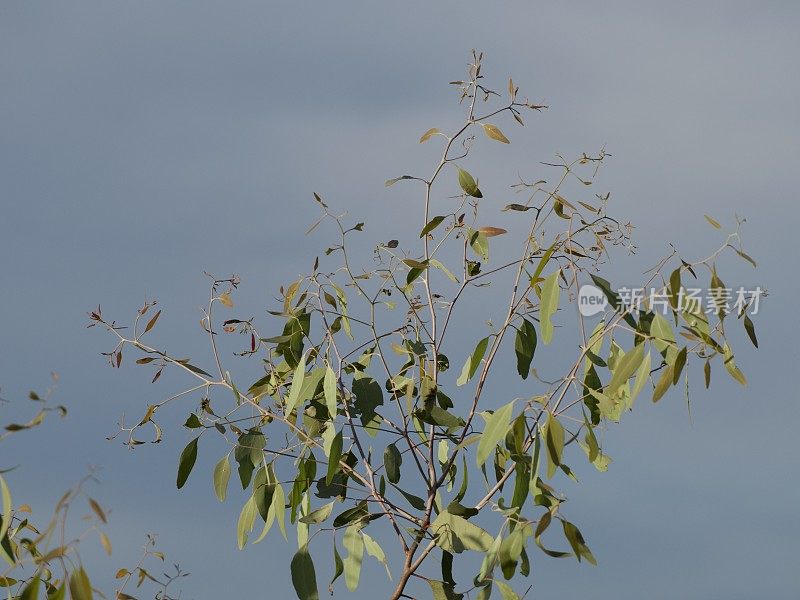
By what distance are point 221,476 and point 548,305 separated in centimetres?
97

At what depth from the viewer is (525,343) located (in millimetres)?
2656

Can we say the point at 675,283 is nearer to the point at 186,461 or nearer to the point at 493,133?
the point at 493,133

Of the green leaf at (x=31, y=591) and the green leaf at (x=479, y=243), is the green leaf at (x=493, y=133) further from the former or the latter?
the green leaf at (x=31, y=591)

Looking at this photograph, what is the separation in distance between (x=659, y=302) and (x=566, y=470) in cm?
46

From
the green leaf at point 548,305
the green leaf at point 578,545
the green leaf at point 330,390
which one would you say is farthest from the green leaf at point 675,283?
the green leaf at point 330,390

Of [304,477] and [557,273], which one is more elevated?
[557,273]

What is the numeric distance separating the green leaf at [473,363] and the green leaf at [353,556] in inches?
18.7

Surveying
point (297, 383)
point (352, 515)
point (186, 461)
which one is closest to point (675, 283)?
point (297, 383)

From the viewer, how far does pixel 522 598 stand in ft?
7.67

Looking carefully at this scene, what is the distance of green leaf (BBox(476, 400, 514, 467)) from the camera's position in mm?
2152

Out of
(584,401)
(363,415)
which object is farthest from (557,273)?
(363,415)

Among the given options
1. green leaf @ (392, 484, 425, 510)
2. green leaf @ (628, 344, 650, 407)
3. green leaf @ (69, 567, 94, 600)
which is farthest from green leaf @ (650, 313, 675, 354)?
green leaf @ (69, 567, 94, 600)

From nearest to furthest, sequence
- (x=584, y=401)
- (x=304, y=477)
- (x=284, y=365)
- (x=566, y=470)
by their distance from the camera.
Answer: (x=566, y=470) → (x=584, y=401) → (x=304, y=477) → (x=284, y=365)

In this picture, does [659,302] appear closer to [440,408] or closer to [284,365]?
[440,408]
